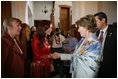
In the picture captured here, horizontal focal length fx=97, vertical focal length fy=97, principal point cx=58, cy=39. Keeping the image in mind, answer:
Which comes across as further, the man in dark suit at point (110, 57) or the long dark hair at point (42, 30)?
the long dark hair at point (42, 30)

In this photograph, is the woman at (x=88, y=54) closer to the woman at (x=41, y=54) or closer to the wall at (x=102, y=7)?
the woman at (x=41, y=54)

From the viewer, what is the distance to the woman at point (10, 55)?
1.09 meters

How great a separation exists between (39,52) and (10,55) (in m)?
0.71

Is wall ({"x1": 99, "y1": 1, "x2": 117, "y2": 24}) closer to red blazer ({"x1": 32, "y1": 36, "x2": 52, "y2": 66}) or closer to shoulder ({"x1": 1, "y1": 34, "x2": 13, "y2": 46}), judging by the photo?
red blazer ({"x1": 32, "y1": 36, "x2": 52, "y2": 66})

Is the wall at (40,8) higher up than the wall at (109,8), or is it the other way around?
the wall at (40,8)

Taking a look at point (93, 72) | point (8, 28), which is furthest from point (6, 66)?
point (93, 72)

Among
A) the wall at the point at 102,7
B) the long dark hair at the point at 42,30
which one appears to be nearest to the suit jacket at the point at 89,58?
the long dark hair at the point at 42,30

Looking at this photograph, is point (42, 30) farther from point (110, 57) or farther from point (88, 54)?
point (110, 57)

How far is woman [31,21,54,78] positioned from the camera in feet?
5.90

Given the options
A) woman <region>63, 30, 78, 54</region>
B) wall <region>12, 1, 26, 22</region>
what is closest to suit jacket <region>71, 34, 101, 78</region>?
woman <region>63, 30, 78, 54</region>

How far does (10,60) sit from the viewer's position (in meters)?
1.16

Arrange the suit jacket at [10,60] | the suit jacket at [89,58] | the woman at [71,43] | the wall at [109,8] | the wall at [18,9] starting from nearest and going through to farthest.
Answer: the suit jacket at [10,60]
the suit jacket at [89,58]
the woman at [71,43]
the wall at [109,8]
the wall at [18,9]

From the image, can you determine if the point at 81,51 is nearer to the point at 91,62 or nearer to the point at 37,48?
the point at 91,62

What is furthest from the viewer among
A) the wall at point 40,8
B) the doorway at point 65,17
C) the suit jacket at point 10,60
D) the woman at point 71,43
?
the wall at point 40,8
